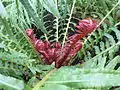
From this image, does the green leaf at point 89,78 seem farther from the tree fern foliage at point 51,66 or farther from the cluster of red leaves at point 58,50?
the cluster of red leaves at point 58,50

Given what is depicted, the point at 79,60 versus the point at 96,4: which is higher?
the point at 96,4

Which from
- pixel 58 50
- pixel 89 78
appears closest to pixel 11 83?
pixel 89 78

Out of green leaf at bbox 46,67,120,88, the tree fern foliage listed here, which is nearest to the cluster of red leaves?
the tree fern foliage

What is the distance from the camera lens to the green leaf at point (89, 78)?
68cm

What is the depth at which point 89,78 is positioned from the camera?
27.5 inches

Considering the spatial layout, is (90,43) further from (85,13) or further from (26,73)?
(26,73)

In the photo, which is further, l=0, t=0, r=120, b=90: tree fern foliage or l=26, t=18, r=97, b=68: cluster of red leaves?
l=26, t=18, r=97, b=68: cluster of red leaves

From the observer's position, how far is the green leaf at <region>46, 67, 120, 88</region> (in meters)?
0.68

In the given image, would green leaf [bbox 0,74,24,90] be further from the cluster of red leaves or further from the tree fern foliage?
the cluster of red leaves

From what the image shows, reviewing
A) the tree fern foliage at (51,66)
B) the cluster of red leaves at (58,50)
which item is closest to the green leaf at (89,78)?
the tree fern foliage at (51,66)

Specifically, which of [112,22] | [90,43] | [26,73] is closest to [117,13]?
[112,22]

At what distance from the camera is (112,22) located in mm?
1514

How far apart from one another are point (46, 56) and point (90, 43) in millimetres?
324

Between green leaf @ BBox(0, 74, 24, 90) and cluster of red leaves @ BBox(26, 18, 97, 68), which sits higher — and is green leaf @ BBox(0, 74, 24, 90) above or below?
above
